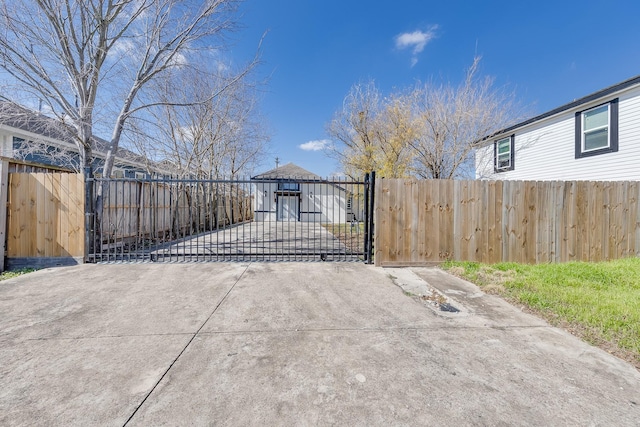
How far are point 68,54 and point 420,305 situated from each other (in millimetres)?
8594

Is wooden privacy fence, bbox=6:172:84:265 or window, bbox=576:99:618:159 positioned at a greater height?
window, bbox=576:99:618:159

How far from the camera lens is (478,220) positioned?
5.27 m

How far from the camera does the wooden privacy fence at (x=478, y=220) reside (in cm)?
523

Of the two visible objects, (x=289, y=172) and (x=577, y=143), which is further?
(x=289, y=172)

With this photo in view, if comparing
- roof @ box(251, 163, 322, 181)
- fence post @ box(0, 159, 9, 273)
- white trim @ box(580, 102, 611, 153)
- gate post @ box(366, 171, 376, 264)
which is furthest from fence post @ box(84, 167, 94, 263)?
roof @ box(251, 163, 322, 181)

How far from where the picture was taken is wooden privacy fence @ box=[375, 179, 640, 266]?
5.23m

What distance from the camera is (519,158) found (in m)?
10.0

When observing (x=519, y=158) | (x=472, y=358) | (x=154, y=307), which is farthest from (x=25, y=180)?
(x=519, y=158)

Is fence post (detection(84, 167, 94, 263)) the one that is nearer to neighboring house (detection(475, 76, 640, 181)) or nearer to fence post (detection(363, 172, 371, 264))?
fence post (detection(363, 172, 371, 264))

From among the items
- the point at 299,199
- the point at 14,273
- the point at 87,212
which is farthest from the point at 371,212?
the point at 299,199

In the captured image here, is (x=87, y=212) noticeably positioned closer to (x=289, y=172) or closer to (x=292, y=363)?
(x=292, y=363)

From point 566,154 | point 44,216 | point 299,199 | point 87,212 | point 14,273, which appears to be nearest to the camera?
point 14,273

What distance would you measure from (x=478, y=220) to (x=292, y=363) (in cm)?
487

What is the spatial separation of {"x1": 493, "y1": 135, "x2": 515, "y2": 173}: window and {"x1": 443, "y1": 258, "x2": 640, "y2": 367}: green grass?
613 cm
